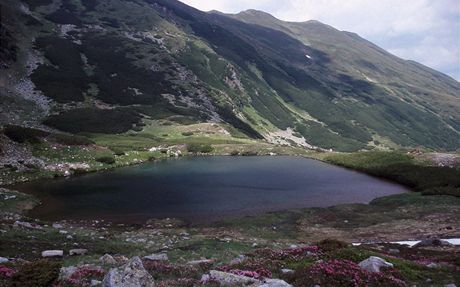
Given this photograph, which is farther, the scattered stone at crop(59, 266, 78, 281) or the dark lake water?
the dark lake water

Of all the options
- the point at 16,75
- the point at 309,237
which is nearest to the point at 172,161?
the point at 309,237

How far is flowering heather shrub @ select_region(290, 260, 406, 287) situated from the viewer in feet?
53.1

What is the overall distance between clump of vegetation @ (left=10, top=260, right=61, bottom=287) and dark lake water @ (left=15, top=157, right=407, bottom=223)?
2530 cm

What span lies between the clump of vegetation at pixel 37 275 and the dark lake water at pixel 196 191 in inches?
996

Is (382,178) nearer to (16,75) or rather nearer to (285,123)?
(16,75)

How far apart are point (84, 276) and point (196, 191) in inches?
1433

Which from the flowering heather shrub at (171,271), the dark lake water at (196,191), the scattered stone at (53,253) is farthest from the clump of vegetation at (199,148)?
the flowering heather shrub at (171,271)

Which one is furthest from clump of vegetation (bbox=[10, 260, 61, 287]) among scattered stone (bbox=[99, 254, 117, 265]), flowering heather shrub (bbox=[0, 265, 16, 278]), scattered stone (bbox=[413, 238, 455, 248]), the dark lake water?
scattered stone (bbox=[413, 238, 455, 248])

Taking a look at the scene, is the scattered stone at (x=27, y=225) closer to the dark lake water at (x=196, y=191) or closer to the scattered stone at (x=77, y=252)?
the scattered stone at (x=77, y=252)

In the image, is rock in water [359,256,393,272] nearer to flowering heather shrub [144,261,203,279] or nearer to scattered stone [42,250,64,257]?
flowering heather shrub [144,261,203,279]

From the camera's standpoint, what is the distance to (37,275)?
45.2 feet

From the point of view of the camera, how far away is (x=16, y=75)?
113 m

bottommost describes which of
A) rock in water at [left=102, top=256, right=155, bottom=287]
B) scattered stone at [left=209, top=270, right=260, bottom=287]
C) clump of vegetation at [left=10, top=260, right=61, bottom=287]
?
clump of vegetation at [left=10, top=260, right=61, bottom=287]

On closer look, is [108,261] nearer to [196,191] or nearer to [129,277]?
[129,277]
